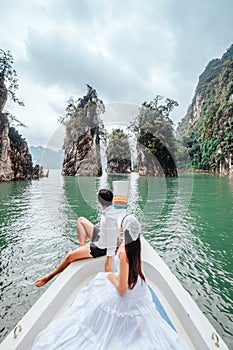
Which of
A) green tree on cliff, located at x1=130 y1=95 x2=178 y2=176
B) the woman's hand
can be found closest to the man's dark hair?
the woman's hand

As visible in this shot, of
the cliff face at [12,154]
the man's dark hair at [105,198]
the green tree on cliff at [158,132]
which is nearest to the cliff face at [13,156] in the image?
the cliff face at [12,154]

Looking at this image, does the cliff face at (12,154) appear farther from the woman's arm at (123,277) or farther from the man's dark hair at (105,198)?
the woman's arm at (123,277)

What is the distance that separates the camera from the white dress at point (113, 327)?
1101 millimetres

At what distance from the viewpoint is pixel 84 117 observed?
3203cm

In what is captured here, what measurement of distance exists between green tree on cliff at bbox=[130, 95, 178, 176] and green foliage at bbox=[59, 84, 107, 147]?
6.23m

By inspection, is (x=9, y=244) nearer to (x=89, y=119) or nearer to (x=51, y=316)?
(x=51, y=316)

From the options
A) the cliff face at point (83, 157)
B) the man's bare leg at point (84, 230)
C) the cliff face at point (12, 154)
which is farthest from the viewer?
the cliff face at point (83, 157)

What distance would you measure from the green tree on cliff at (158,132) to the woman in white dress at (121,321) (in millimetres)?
28271

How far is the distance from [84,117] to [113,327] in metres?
32.6

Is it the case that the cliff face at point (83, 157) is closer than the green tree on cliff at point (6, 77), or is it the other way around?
the green tree on cliff at point (6, 77)

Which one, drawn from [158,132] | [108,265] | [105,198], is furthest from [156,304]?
[158,132]

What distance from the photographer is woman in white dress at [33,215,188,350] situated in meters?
1.10

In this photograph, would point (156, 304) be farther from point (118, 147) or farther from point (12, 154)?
point (118, 147)

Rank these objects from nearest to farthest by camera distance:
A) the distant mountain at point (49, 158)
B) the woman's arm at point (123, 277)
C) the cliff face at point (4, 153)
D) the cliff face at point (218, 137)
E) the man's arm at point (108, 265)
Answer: the woman's arm at point (123, 277), the man's arm at point (108, 265), the distant mountain at point (49, 158), the cliff face at point (4, 153), the cliff face at point (218, 137)
